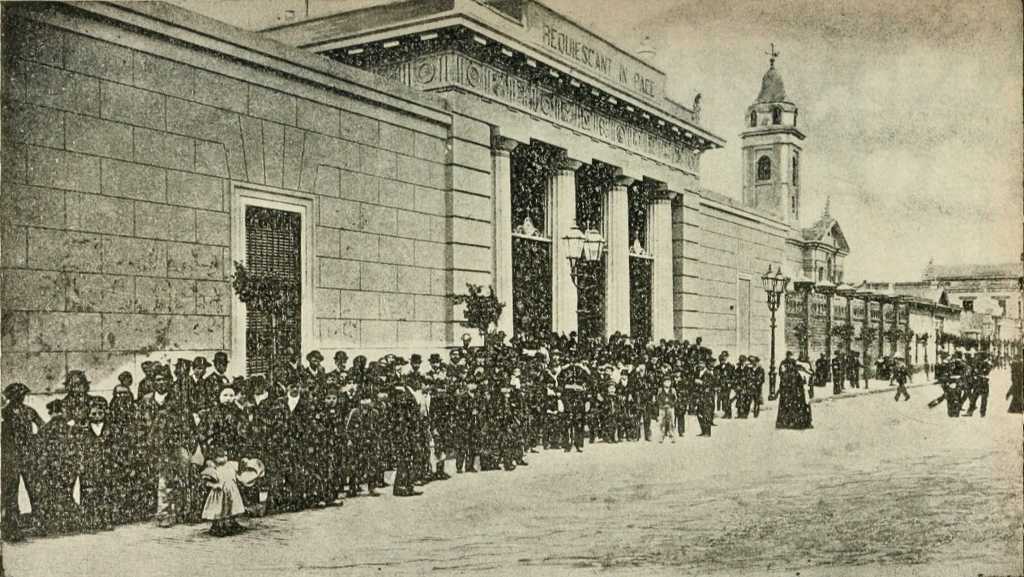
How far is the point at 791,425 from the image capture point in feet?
53.0

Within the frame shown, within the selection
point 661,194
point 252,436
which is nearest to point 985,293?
point 661,194

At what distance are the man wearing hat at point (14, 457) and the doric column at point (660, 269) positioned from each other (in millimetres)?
15260

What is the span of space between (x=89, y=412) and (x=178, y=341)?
5.84 ft

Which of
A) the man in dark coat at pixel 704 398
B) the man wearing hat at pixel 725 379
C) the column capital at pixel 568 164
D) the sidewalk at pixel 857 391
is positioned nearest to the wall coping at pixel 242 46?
the column capital at pixel 568 164

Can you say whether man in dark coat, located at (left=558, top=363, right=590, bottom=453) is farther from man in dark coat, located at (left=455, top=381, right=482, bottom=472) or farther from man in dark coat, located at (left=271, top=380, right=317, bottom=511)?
man in dark coat, located at (left=271, top=380, right=317, bottom=511)

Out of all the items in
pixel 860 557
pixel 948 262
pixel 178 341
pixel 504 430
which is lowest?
pixel 860 557

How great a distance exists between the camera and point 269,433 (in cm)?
871

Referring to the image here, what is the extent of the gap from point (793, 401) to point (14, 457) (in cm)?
1257

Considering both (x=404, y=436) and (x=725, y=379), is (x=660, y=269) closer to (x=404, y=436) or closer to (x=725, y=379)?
(x=725, y=379)

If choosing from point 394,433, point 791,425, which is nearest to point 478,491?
point 394,433

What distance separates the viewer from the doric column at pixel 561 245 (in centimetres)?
1788

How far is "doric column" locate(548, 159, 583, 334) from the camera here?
17.9 m

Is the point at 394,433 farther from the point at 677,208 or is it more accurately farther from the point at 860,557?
the point at 677,208

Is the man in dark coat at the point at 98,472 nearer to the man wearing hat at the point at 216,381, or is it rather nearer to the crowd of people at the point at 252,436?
the crowd of people at the point at 252,436
